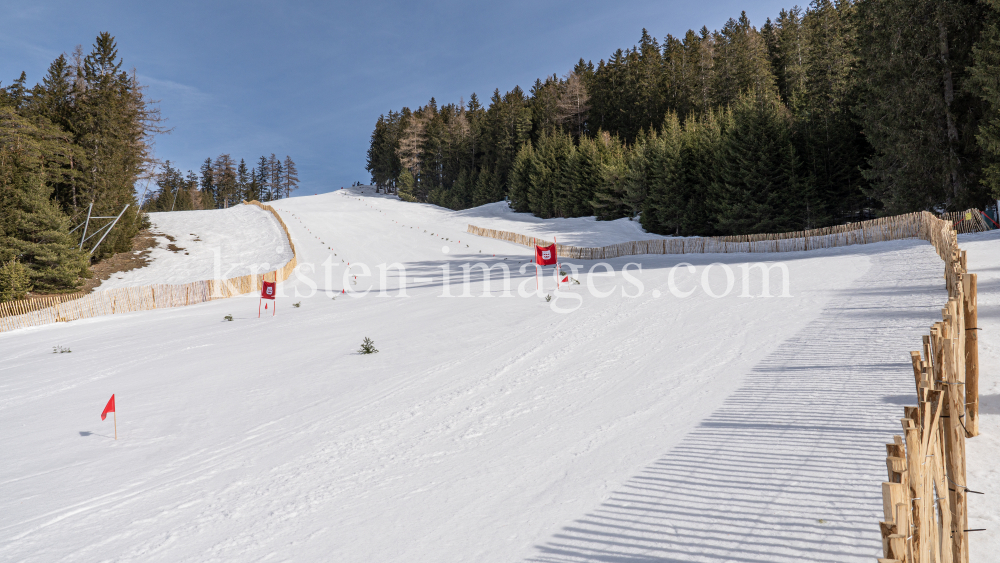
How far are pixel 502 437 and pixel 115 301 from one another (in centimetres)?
2347

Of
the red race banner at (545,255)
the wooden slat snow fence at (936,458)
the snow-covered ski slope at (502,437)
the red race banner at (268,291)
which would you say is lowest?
the snow-covered ski slope at (502,437)

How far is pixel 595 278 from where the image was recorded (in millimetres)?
22453

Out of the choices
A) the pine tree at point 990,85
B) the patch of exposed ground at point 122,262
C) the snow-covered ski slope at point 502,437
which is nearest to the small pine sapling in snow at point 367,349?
the snow-covered ski slope at point 502,437

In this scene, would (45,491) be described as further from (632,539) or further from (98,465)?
(632,539)

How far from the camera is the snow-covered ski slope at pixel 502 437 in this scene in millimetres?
4336

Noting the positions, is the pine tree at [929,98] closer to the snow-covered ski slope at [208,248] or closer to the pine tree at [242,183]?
the snow-covered ski slope at [208,248]

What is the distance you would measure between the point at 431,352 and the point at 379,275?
19790mm

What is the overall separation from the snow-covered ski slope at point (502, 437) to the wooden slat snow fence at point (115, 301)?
21.9ft

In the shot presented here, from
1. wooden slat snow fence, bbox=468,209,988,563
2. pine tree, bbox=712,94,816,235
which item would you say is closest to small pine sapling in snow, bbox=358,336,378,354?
wooden slat snow fence, bbox=468,209,988,563

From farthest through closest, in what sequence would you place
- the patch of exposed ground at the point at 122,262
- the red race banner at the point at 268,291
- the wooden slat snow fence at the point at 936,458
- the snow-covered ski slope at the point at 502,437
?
the patch of exposed ground at the point at 122,262
the red race banner at the point at 268,291
the snow-covered ski slope at the point at 502,437
the wooden slat snow fence at the point at 936,458

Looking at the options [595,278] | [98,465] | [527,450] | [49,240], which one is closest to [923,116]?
[595,278]

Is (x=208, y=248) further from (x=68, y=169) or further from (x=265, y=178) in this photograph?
(x=265, y=178)

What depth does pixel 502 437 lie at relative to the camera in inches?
258

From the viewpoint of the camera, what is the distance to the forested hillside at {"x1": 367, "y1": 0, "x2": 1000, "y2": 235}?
84.9 ft
